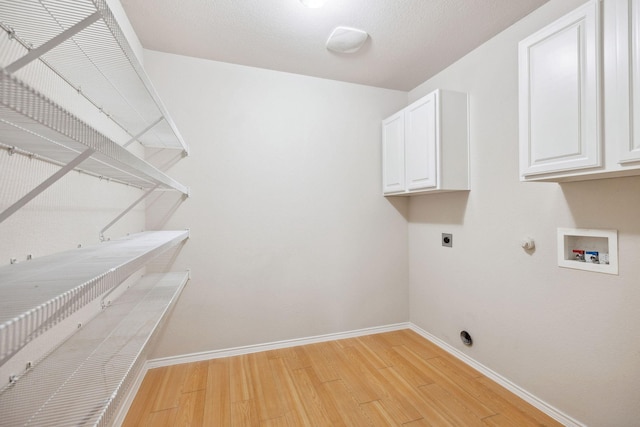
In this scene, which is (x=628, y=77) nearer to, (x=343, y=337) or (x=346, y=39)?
(x=346, y=39)

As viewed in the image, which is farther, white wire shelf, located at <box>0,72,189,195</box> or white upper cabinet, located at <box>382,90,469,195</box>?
white upper cabinet, located at <box>382,90,469,195</box>

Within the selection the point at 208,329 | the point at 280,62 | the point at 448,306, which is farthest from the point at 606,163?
the point at 208,329

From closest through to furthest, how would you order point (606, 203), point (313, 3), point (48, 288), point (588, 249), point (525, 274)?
point (48, 288) < point (606, 203) < point (588, 249) < point (313, 3) < point (525, 274)

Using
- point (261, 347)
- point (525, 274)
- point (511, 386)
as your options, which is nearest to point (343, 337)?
point (261, 347)

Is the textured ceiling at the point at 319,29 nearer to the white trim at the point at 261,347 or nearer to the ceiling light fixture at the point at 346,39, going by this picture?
the ceiling light fixture at the point at 346,39

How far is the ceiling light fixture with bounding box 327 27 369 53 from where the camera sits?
193 cm

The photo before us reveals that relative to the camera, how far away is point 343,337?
8.70ft

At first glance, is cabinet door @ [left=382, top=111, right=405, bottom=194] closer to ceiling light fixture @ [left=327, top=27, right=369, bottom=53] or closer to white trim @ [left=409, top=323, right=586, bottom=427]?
ceiling light fixture @ [left=327, top=27, right=369, bottom=53]

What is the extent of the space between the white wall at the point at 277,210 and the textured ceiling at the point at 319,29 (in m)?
0.22

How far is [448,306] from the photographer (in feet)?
7.90

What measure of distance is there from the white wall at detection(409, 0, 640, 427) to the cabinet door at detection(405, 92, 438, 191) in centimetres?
31

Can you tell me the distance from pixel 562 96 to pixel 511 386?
1.80 metres

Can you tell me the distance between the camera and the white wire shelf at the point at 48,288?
421mm

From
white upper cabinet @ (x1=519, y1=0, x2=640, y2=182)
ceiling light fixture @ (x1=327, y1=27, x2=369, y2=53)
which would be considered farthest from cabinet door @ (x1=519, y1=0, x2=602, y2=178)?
ceiling light fixture @ (x1=327, y1=27, x2=369, y2=53)
